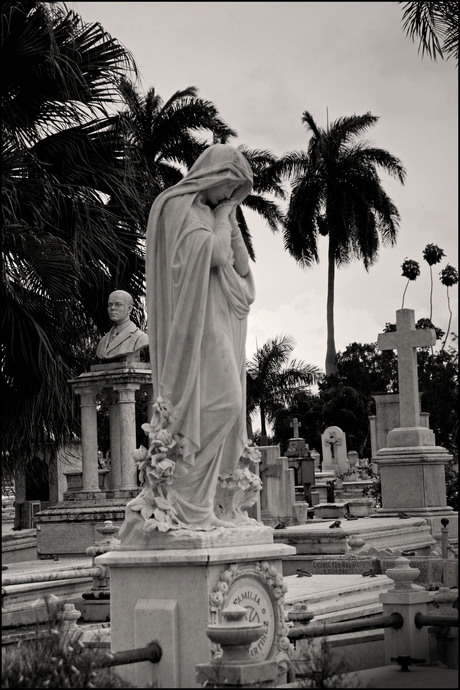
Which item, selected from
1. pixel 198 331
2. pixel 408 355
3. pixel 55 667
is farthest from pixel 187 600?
pixel 408 355

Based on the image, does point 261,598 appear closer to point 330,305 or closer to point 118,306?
point 118,306

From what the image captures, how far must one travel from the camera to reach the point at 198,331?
6.93 meters

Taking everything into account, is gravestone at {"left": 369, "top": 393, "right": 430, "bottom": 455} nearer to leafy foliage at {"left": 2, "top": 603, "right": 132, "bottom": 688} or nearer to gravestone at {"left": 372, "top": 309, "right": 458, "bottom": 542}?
gravestone at {"left": 372, "top": 309, "right": 458, "bottom": 542}

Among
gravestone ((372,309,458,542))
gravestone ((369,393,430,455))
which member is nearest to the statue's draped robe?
gravestone ((372,309,458,542))

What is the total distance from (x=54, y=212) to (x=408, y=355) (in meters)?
6.34

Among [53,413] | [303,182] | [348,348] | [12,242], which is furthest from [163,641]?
[348,348]

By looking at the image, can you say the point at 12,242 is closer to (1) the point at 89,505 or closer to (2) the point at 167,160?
(1) the point at 89,505

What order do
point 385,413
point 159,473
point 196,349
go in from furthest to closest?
1. point 385,413
2. point 196,349
3. point 159,473

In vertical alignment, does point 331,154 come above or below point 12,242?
above

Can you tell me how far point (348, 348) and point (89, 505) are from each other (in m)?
42.0

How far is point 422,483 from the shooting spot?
18.1 m

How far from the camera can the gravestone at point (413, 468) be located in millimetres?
17969

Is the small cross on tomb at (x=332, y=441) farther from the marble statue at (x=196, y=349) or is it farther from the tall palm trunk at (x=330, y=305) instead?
the marble statue at (x=196, y=349)

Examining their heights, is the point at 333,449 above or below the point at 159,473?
above
